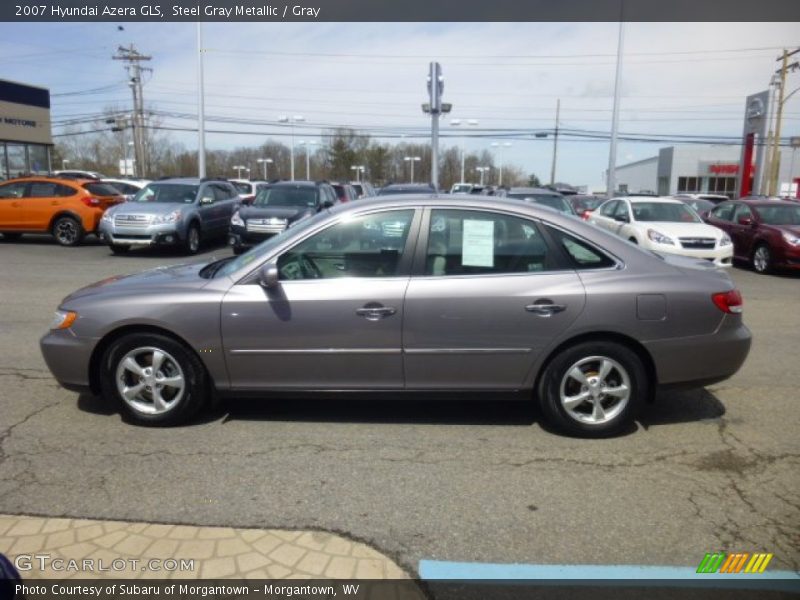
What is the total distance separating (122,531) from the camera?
3.12m

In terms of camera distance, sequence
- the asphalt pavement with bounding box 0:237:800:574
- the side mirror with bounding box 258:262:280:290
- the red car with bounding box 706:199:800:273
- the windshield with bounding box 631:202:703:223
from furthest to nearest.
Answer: the windshield with bounding box 631:202:703:223, the red car with bounding box 706:199:800:273, the side mirror with bounding box 258:262:280:290, the asphalt pavement with bounding box 0:237:800:574

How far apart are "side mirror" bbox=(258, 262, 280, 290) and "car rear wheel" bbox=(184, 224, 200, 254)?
11.4m

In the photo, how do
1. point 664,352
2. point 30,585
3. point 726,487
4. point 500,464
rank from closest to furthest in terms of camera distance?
point 30,585
point 726,487
point 500,464
point 664,352

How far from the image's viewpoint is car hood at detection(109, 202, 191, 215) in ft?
46.8

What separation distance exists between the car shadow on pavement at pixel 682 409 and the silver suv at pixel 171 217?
11989 mm

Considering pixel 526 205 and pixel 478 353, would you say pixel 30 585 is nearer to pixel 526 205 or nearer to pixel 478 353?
pixel 478 353

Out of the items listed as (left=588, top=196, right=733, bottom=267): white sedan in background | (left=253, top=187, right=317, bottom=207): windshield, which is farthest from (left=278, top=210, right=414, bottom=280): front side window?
(left=253, top=187, right=317, bottom=207): windshield

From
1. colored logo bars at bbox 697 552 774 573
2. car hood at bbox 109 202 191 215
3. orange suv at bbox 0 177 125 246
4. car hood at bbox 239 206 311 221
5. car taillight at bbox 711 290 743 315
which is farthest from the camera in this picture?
orange suv at bbox 0 177 125 246

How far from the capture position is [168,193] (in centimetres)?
1559

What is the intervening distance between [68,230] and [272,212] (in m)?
5.96

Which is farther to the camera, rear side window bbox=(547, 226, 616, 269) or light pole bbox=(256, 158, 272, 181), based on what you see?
light pole bbox=(256, 158, 272, 181)

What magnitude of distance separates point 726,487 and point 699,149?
7009 centimetres

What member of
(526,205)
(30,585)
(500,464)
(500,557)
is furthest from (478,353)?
(30,585)

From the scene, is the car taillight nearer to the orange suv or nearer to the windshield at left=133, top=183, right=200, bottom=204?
the windshield at left=133, top=183, right=200, bottom=204
